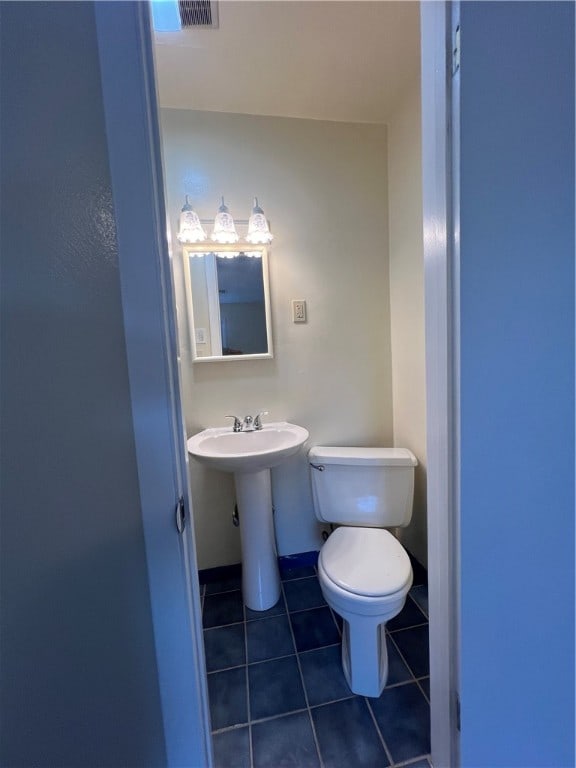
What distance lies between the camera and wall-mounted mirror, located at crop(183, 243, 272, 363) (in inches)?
61.2

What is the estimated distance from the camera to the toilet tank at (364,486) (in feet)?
4.88

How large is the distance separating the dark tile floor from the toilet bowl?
80 mm

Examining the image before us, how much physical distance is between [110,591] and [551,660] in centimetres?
100

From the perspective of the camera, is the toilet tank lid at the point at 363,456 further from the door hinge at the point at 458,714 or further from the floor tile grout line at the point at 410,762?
the floor tile grout line at the point at 410,762

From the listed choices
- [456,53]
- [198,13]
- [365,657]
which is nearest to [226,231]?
[198,13]

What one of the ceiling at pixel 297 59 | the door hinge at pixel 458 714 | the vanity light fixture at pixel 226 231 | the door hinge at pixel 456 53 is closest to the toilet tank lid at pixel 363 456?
the door hinge at pixel 458 714

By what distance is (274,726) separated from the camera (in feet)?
3.43

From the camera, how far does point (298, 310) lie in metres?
1.63

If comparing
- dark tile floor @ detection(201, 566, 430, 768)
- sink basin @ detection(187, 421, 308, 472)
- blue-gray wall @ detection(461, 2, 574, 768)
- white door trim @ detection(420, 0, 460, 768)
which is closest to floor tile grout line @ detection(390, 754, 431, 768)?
dark tile floor @ detection(201, 566, 430, 768)

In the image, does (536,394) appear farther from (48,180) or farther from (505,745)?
(48,180)

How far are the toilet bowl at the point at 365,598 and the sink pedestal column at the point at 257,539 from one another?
0.38 meters

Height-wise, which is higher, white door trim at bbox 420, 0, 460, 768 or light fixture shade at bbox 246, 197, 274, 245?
light fixture shade at bbox 246, 197, 274, 245

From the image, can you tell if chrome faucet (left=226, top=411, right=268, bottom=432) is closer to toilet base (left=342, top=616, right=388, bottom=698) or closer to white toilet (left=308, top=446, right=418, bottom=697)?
white toilet (left=308, top=446, right=418, bottom=697)

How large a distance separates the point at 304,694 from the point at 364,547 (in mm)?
542
